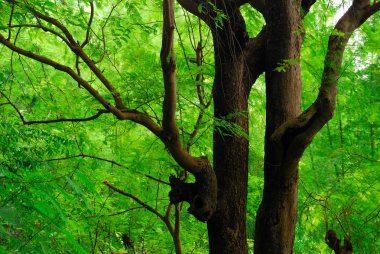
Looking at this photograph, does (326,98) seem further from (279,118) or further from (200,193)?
(200,193)

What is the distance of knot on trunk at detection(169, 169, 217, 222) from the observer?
10.0 feet

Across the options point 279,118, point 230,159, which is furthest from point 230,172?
point 279,118

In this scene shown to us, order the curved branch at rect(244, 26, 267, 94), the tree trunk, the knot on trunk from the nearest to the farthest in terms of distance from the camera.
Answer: the knot on trunk < the tree trunk < the curved branch at rect(244, 26, 267, 94)

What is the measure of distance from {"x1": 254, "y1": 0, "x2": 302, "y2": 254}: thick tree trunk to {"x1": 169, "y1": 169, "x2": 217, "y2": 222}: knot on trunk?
54 centimetres

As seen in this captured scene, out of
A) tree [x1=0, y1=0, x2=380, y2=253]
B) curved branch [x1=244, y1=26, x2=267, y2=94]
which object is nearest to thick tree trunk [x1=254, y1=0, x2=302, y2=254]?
tree [x1=0, y1=0, x2=380, y2=253]

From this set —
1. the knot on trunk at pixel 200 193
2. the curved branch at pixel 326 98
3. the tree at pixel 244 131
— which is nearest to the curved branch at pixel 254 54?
the tree at pixel 244 131

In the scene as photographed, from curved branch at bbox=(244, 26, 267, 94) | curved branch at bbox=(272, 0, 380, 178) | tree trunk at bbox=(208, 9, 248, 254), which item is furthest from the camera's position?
curved branch at bbox=(244, 26, 267, 94)

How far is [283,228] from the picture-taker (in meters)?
3.37

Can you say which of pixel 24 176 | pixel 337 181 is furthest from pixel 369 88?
pixel 24 176

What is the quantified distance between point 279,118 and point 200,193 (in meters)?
0.89

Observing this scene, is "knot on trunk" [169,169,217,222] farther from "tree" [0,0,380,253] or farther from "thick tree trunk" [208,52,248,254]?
"thick tree trunk" [208,52,248,254]

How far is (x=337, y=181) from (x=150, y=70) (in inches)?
104

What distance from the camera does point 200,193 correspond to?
3.08 metres

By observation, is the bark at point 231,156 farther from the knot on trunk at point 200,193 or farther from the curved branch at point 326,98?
the curved branch at point 326,98
